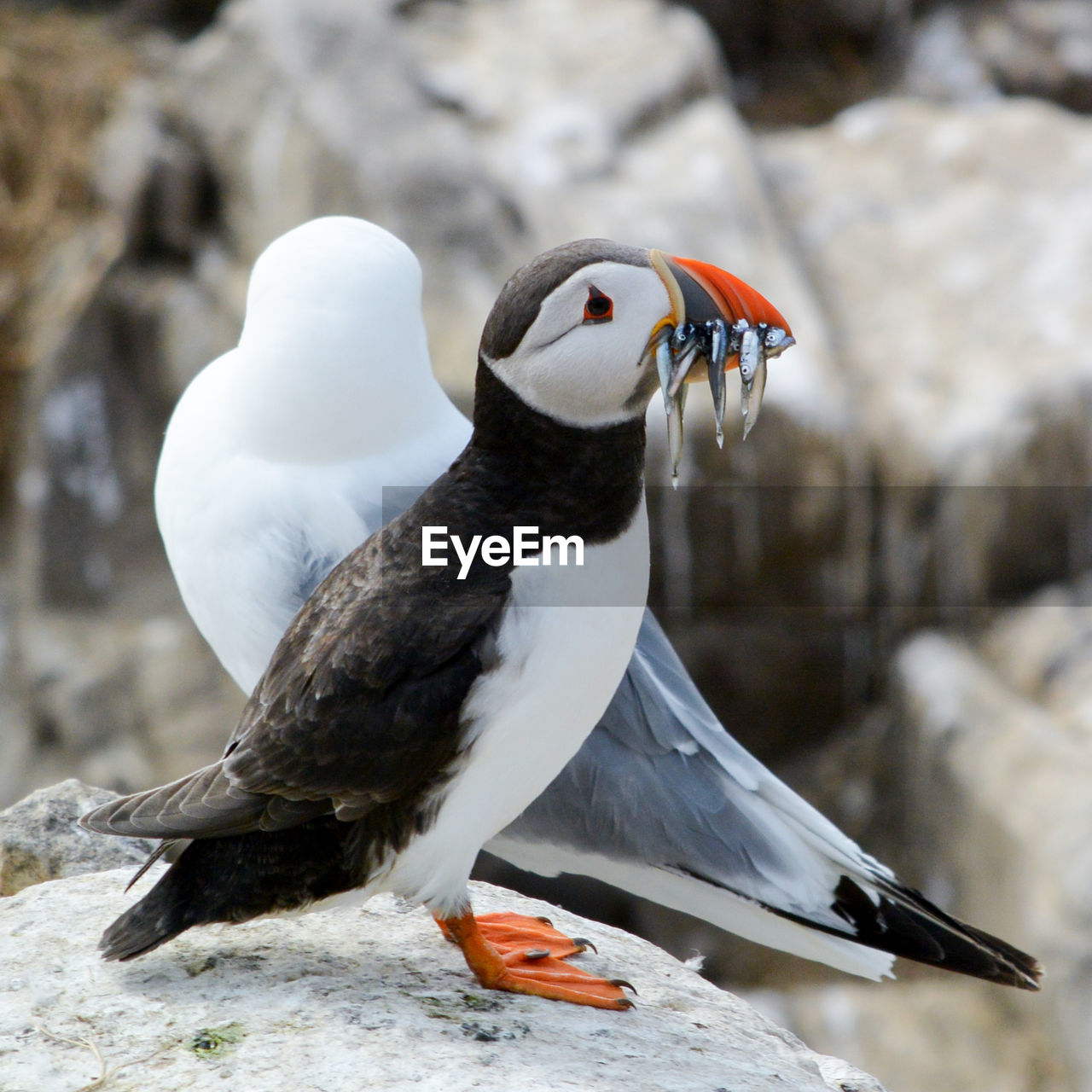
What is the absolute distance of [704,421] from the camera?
6.68m

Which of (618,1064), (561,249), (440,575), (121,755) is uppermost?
(561,249)

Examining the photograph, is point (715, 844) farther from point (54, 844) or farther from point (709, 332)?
point (54, 844)

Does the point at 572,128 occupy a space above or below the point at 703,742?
above

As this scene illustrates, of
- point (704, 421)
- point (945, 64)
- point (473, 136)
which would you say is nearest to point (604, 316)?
point (704, 421)

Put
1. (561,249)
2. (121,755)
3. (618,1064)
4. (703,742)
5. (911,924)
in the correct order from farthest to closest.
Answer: (121,755) → (703,742) → (911,924) → (618,1064) → (561,249)

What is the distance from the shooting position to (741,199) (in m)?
7.89

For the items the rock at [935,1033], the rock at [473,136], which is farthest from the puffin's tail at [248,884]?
the rock at [935,1033]

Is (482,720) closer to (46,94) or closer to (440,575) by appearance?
(440,575)

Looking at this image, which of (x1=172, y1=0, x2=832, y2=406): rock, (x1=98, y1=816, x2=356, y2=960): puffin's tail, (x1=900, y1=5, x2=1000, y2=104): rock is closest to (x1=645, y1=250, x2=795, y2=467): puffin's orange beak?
(x1=98, y1=816, x2=356, y2=960): puffin's tail

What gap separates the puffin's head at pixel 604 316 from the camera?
2398 mm

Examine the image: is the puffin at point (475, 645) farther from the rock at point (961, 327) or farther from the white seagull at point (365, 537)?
the rock at point (961, 327)

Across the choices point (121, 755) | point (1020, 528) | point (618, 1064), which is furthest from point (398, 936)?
point (1020, 528)

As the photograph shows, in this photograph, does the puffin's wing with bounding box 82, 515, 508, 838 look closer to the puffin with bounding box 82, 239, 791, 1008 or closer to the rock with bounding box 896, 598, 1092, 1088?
the puffin with bounding box 82, 239, 791, 1008

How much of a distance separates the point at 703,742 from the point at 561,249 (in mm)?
1292
